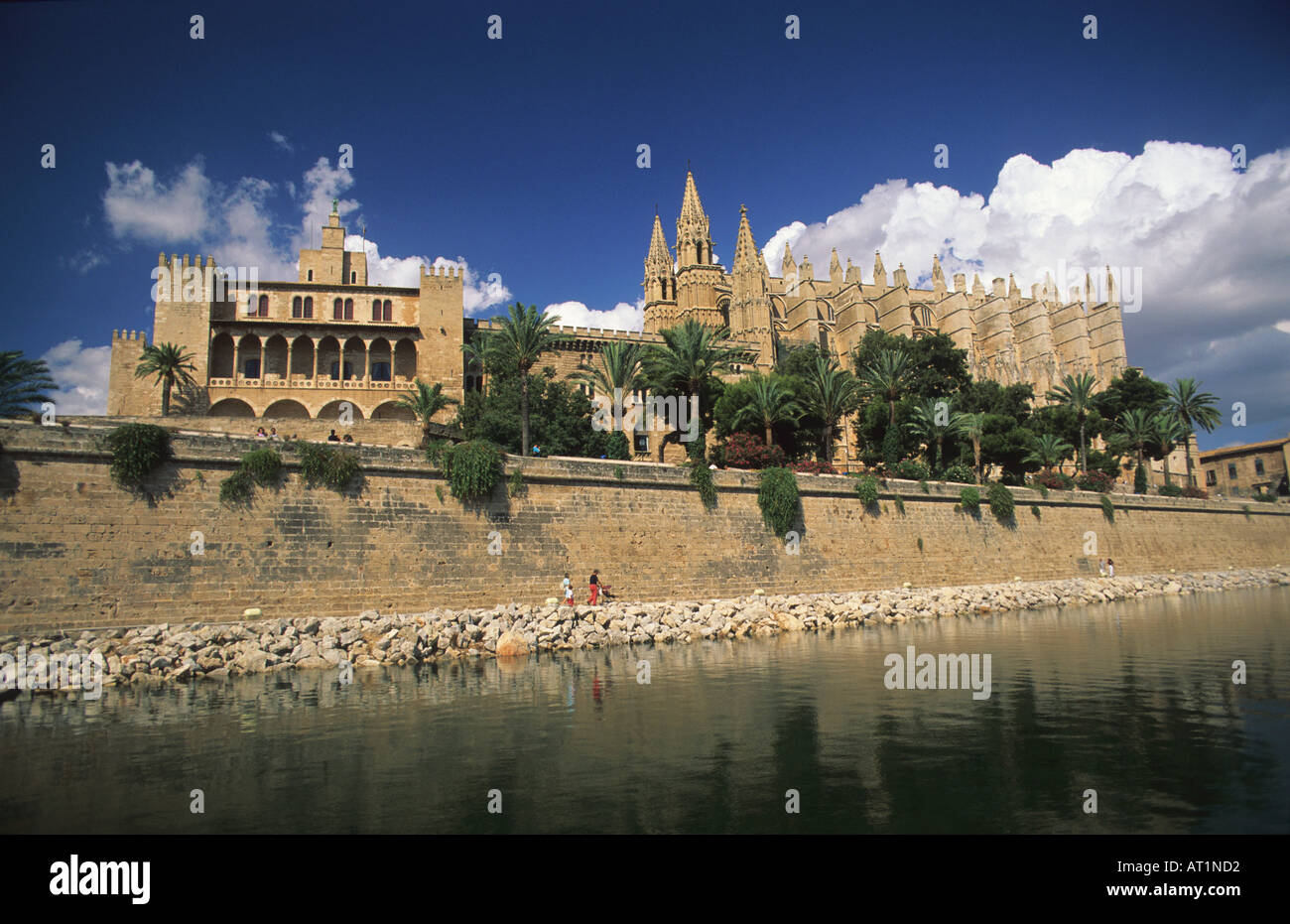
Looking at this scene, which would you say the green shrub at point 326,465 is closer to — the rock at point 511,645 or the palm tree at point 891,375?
the rock at point 511,645

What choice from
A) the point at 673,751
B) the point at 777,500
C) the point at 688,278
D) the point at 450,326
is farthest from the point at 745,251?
the point at 673,751

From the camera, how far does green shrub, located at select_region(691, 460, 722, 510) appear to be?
2316 cm

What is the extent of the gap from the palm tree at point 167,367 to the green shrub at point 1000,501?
38897 mm

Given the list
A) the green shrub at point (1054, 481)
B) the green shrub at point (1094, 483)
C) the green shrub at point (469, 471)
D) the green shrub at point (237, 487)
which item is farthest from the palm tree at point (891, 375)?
the green shrub at point (237, 487)

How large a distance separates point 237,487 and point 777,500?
1548 centimetres

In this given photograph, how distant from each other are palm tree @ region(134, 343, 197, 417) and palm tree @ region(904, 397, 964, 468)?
123 feet

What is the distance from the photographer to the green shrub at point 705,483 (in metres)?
23.2

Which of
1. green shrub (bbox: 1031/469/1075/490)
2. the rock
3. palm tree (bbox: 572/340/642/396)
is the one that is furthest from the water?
green shrub (bbox: 1031/469/1075/490)

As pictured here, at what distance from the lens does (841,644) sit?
55.4 feet

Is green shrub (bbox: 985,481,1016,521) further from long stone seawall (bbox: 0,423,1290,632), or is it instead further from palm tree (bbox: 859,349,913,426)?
palm tree (bbox: 859,349,913,426)

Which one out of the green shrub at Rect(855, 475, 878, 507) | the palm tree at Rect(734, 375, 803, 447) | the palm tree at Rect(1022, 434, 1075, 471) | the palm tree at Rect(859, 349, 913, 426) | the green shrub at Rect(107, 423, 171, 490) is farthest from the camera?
the palm tree at Rect(1022, 434, 1075, 471)

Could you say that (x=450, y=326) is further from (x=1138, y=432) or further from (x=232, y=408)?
(x=1138, y=432)

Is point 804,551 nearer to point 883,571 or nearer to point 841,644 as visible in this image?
point 883,571
